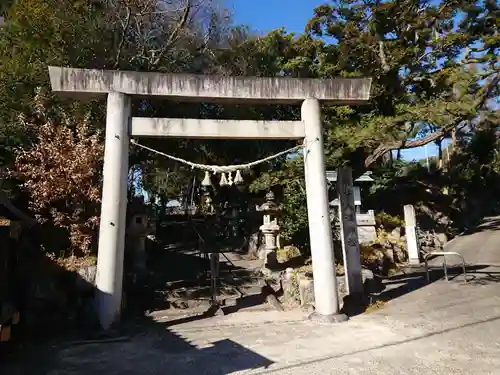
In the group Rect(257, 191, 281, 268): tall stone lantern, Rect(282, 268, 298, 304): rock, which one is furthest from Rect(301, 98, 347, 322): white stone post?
Rect(257, 191, 281, 268): tall stone lantern

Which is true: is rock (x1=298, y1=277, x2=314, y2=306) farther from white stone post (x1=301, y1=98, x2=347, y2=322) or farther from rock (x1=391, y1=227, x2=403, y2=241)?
rock (x1=391, y1=227, x2=403, y2=241)

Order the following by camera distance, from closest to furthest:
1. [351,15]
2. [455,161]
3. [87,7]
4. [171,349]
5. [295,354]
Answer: [295,354]
[171,349]
[87,7]
[351,15]
[455,161]

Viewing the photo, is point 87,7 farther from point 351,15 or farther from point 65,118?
point 351,15

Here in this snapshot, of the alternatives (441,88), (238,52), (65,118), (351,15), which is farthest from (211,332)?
(351,15)

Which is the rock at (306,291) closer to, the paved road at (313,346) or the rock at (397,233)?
the paved road at (313,346)

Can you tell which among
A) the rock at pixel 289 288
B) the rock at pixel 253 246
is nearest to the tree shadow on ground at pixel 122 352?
the rock at pixel 289 288

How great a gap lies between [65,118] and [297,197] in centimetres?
802

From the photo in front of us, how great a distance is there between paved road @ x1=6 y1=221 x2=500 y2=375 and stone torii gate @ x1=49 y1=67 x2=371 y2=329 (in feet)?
2.88

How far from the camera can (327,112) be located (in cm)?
1725

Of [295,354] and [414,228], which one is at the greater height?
[414,228]

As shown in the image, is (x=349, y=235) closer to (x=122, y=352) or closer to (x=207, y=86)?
(x=207, y=86)

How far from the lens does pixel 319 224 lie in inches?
308

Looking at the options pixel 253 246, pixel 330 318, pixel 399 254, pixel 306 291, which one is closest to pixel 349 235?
pixel 306 291

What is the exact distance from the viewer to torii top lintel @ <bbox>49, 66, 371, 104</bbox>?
7504mm
